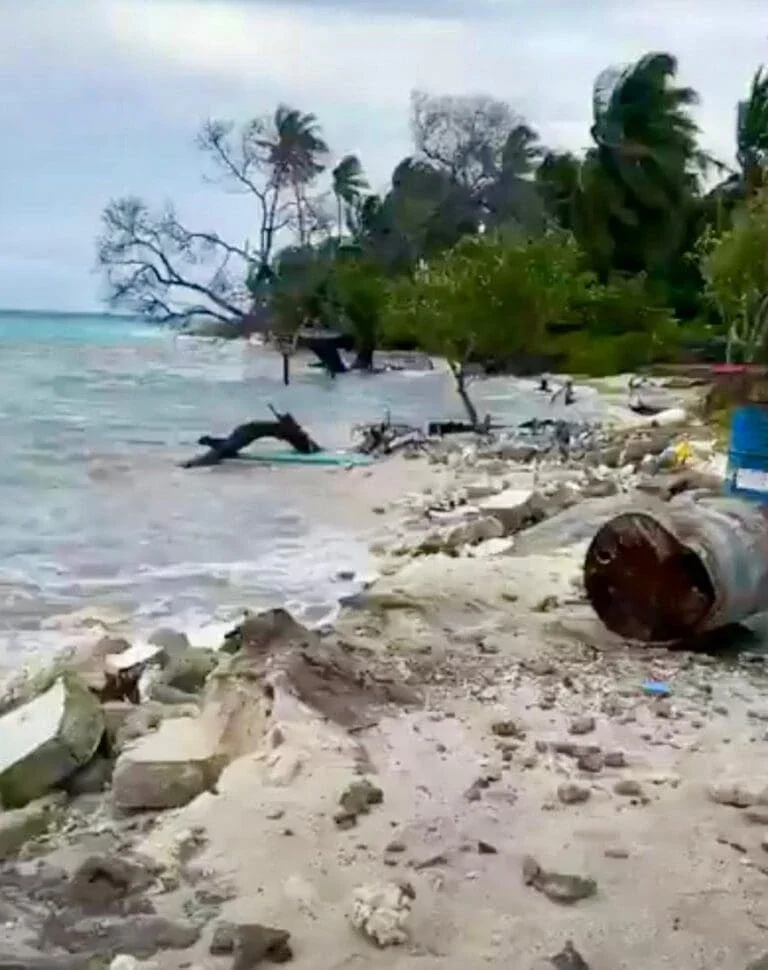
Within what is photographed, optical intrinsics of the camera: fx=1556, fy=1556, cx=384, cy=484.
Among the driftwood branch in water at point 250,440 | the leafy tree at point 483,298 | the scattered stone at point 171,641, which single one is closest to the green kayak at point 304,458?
the driftwood branch in water at point 250,440

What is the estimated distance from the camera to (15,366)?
3900 centimetres

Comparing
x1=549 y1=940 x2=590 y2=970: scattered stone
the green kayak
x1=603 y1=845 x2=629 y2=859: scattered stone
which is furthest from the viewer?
the green kayak

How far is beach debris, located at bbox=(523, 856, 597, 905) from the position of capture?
112 inches

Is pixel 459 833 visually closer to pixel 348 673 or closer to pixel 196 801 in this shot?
pixel 196 801

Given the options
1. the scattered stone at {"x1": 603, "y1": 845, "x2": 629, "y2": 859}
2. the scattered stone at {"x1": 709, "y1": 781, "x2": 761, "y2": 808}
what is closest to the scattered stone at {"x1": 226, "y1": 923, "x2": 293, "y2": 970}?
the scattered stone at {"x1": 603, "y1": 845, "x2": 629, "y2": 859}

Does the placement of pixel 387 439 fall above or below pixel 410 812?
below

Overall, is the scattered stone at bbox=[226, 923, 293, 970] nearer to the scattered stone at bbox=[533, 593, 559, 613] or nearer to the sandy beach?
the sandy beach

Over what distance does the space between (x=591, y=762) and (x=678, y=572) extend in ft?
4.79

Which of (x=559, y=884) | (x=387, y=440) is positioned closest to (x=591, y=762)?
(x=559, y=884)

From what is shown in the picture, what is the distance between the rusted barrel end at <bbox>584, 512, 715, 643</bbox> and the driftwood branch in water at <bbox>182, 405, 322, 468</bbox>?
951cm

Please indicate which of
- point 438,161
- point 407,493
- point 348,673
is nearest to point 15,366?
point 438,161

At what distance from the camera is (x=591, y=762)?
363 cm

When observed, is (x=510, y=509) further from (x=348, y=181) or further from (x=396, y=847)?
(x=348, y=181)

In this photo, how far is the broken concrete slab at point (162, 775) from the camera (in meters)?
3.46
